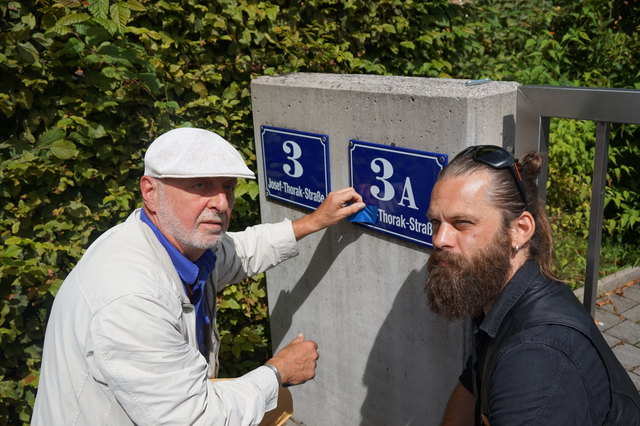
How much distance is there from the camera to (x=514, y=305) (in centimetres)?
193

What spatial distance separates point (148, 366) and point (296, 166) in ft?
4.81

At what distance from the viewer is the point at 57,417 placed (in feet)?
7.26

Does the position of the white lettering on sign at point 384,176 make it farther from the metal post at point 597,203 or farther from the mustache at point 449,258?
the metal post at point 597,203

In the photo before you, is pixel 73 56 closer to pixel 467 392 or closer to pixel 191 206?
pixel 191 206

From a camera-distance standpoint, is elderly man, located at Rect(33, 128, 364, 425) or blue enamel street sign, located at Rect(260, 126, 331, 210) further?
blue enamel street sign, located at Rect(260, 126, 331, 210)

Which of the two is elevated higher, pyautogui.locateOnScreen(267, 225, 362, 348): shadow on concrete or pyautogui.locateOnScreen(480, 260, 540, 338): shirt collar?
pyautogui.locateOnScreen(480, 260, 540, 338): shirt collar

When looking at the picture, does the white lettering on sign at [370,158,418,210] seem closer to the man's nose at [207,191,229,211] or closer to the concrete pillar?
the concrete pillar

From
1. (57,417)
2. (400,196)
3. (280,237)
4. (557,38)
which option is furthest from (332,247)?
(557,38)

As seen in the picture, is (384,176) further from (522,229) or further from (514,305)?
(514,305)

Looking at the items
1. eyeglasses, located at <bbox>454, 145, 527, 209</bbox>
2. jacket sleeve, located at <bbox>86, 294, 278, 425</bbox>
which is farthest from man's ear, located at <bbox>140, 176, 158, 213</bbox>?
eyeglasses, located at <bbox>454, 145, 527, 209</bbox>

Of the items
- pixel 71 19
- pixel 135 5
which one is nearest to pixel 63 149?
pixel 71 19

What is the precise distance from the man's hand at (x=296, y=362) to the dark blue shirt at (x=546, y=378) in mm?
881

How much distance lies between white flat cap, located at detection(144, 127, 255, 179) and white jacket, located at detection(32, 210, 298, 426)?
267 mm

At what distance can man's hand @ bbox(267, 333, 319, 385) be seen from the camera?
8.12 ft
